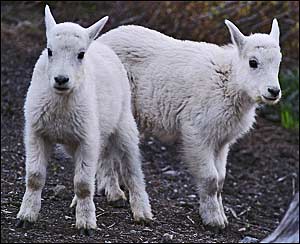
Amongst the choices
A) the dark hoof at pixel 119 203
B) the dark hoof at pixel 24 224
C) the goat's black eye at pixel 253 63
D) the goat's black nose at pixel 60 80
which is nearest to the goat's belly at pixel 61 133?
the goat's black nose at pixel 60 80

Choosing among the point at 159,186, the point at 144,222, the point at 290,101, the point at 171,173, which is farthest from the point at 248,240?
the point at 290,101

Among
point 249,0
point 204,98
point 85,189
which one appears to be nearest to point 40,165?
point 85,189

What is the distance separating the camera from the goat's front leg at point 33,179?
268 inches

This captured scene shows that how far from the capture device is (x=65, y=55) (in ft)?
21.6

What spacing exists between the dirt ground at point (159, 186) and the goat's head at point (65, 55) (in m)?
1.14

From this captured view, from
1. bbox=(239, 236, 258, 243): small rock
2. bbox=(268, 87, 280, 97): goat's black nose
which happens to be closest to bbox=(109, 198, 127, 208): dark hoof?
bbox=(239, 236, 258, 243): small rock

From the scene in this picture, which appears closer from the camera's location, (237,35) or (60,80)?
(60,80)

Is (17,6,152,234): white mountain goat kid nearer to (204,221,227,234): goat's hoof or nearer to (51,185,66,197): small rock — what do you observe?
(51,185,66,197): small rock

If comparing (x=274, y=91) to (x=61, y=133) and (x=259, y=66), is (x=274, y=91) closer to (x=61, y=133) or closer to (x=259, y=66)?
(x=259, y=66)

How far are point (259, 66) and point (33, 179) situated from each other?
2316 mm

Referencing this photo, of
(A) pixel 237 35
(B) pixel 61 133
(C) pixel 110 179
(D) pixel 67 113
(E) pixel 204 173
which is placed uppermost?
(A) pixel 237 35

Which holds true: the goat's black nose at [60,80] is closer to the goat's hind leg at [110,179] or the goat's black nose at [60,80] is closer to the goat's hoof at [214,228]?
the goat's hind leg at [110,179]

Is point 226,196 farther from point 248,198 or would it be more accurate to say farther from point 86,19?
point 86,19

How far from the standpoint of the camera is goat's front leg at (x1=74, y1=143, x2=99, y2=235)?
6.87 metres
